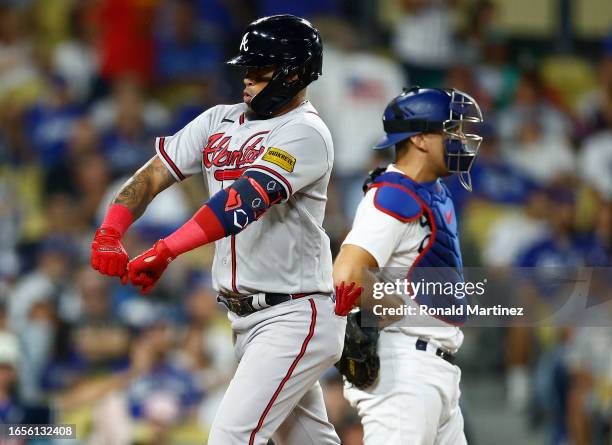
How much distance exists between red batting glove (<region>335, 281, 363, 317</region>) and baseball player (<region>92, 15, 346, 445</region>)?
3cm

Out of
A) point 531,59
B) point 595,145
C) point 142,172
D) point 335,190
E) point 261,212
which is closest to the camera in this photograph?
point 261,212

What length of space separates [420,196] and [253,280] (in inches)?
26.7

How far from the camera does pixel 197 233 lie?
3205 millimetres

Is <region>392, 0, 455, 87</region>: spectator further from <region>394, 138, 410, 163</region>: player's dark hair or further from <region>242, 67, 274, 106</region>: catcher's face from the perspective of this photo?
<region>242, 67, 274, 106</region>: catcher's face

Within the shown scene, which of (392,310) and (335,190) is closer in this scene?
(392,310)

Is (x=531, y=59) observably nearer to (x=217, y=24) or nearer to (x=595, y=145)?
(x=595, y=145)

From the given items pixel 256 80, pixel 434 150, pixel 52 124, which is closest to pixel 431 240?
pixel 434 150

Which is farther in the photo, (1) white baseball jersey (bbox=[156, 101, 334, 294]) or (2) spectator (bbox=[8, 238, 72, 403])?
(2) spectator (bbox=[8, 238, 72, 403])

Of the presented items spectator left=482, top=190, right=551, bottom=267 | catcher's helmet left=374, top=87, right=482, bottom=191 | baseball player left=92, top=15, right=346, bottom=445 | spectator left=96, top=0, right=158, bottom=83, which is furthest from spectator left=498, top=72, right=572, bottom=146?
baseball player left=92, top=15, right=346, bottom=445

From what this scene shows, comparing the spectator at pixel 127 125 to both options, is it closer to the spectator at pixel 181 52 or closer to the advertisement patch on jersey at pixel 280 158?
the spectator at pixel 181 52

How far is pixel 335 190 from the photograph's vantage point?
7656mm

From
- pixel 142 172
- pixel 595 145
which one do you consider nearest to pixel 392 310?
pixel 142 172

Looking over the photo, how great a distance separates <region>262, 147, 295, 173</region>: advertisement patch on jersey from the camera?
11.0 ft

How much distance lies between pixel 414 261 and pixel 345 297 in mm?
324
